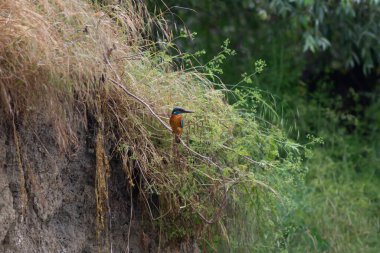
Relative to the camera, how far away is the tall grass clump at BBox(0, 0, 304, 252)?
3.56 meters

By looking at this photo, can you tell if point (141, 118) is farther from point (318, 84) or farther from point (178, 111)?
point (318, 84)

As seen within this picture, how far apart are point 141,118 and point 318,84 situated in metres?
4.64

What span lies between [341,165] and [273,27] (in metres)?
1.47

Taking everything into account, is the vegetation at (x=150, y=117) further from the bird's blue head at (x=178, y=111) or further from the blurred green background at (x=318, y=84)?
the blurred green background at (x=318, y=84)

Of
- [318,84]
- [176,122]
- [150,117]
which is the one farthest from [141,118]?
[318,84]

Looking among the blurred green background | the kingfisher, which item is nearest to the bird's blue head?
the kingfisher

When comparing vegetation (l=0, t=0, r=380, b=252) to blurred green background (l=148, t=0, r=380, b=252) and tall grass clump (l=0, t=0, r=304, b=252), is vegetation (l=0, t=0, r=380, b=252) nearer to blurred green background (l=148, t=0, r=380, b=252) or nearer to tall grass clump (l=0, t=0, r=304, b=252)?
tall grass clump (l=0, t=0, r=304, b=252)

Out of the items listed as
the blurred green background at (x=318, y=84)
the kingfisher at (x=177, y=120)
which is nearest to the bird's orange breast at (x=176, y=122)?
the kingfisher at (x=177, y=120)

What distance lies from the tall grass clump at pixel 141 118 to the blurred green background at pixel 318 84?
1.79 m

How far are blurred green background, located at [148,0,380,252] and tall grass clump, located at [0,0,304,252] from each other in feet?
5.87

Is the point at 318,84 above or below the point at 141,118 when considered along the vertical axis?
below

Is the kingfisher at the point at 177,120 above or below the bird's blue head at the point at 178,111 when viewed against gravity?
below

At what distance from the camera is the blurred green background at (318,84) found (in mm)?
6629

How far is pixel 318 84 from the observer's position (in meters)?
8.47
